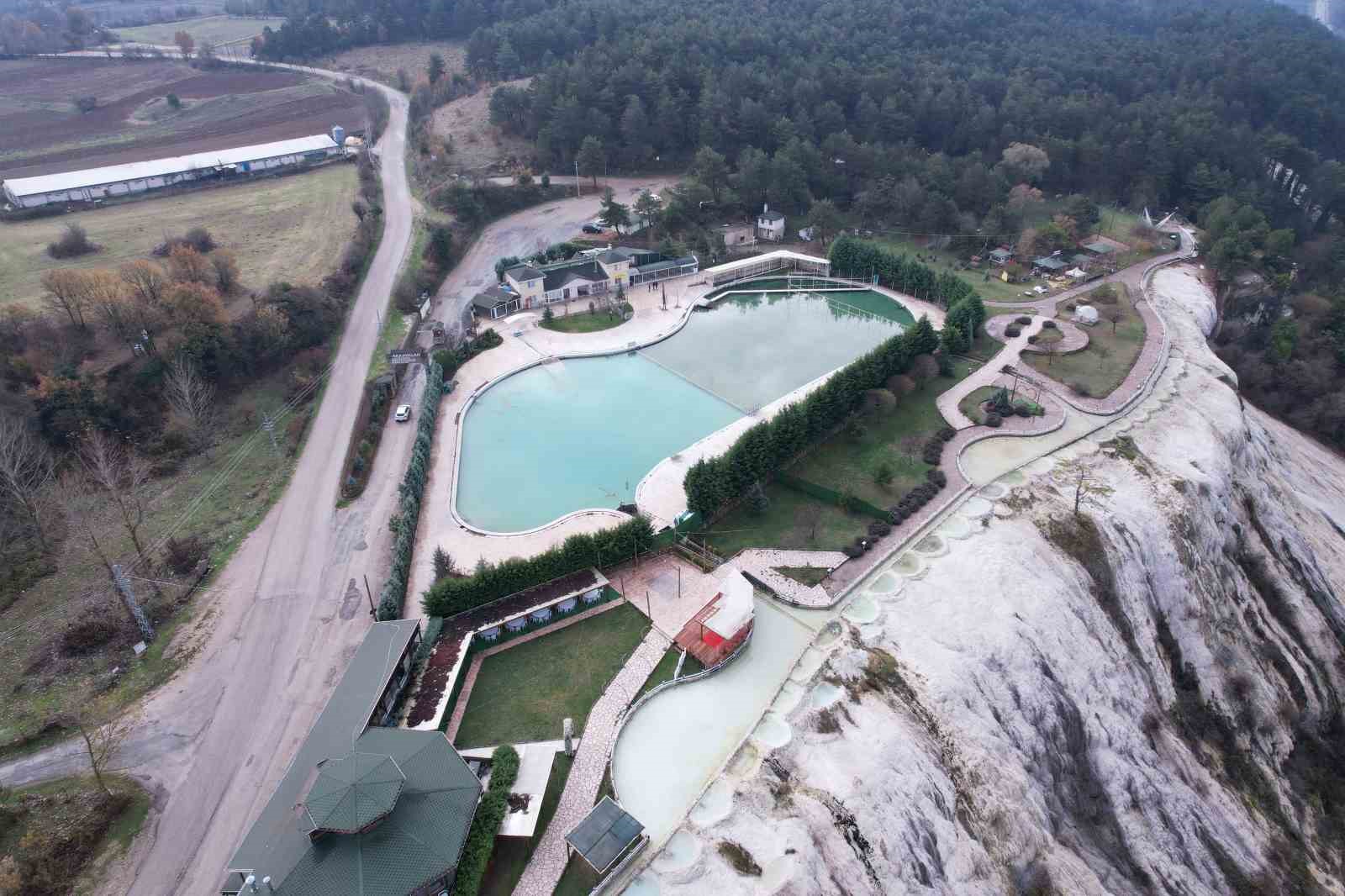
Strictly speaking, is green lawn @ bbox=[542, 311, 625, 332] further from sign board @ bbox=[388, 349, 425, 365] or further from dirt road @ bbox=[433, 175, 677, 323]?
sign board @ bbox=[388, 349, 425, 365]

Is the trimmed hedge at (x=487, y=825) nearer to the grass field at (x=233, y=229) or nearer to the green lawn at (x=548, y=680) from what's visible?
the green lawn at (x=548, y=680)

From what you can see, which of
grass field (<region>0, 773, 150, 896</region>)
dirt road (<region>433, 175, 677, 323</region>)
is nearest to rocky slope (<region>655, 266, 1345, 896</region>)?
grass field (<region>0, 773, 150, 896</region>)

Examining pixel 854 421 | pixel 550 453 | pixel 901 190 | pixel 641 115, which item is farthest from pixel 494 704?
pixel 641 115

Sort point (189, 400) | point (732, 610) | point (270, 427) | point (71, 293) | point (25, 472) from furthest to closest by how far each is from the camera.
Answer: point (71, 293) < point (270, 427) < point (189, 400) < point (25, 472) < point (732, 610)

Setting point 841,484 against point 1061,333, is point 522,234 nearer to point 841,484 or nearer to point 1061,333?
point 841,484

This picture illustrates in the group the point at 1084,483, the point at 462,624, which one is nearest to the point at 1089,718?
the point at 1084,483

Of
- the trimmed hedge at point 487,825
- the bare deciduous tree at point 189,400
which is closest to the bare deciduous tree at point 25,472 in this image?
the bare deciduous tree at point 189,400
